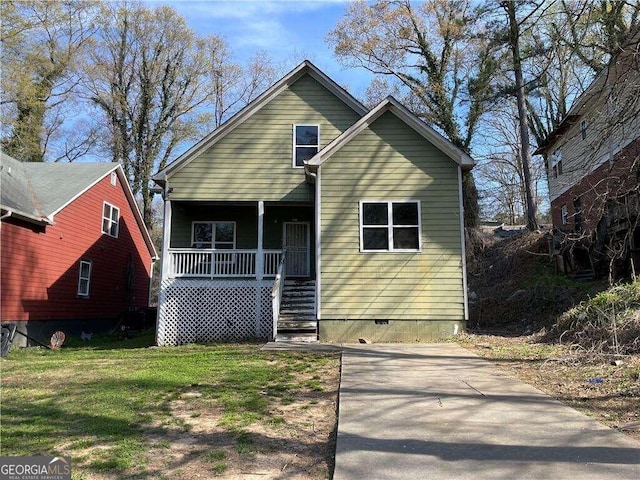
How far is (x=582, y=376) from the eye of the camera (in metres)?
6.52

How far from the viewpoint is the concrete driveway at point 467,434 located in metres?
3.50

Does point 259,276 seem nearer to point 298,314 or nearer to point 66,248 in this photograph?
point 298,314

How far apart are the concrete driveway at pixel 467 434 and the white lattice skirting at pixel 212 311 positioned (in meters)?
5.51

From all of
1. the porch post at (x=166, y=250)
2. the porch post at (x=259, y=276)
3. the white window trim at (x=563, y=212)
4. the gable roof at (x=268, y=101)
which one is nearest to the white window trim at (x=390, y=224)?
the porch post at (x=259, y=276)

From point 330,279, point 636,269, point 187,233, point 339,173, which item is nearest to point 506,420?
point 330,279

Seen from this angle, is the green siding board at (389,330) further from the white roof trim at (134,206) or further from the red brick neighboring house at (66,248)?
the white roof trim at (134,206)

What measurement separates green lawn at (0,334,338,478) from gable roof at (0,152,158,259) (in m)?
5.64

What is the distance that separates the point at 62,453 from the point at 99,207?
15401 millimetres

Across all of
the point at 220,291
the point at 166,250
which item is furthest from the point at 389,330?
the point at 166,250

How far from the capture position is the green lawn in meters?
4.09

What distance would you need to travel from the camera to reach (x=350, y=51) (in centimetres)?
2481

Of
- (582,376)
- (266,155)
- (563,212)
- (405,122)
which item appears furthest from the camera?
(563,212)

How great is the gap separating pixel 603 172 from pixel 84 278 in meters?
16.7

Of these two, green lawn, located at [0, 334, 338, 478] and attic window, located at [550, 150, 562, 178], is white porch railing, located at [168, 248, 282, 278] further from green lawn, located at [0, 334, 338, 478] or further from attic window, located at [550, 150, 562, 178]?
attic window, located at [550, 150, 562, 178]
